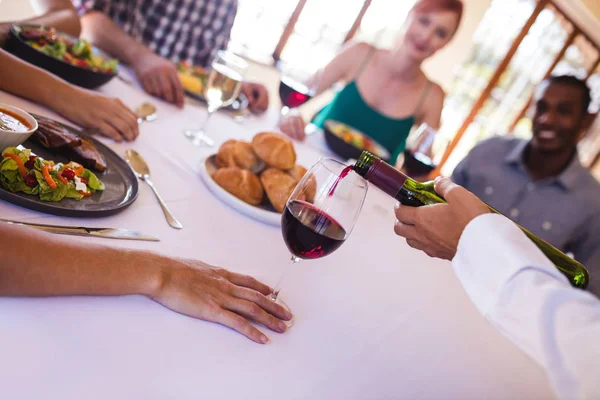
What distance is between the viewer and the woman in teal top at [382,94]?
8.98ft

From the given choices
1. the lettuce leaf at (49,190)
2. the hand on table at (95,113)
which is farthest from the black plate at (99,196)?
the hand on table at (95,113)

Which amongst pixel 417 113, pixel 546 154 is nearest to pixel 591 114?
pixel 546 154

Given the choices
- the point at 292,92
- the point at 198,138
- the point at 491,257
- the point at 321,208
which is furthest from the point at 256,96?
the point at 491,257

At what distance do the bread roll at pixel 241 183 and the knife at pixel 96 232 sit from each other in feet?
1.00

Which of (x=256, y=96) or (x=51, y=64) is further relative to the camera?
(x=256, y=96)

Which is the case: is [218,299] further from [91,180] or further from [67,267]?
[91,180]

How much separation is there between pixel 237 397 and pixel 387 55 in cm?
265

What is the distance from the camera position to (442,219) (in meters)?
0.85

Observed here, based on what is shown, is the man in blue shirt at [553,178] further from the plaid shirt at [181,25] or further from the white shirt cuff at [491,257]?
the white shirt cuff at [491,257]

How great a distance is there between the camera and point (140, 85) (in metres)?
1.59

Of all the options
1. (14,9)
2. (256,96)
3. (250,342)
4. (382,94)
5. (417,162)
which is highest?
(382,94)

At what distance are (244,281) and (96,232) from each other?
237 millimetres

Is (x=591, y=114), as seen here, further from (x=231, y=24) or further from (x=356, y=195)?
(x=356, y=195)

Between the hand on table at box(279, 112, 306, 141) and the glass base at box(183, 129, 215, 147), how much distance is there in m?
0.50
